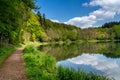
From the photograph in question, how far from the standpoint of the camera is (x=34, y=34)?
10312cm

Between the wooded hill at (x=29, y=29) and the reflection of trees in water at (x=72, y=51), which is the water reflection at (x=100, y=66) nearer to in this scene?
the reflection of trees in water at (x=72, y=51)

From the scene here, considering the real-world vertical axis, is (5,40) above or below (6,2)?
below

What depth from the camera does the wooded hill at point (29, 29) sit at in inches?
1112

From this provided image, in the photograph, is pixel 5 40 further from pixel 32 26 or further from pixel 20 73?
pixel 32 26

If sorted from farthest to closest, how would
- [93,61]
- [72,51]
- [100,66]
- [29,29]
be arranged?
[29,29], [72,51], [93,61], [100,66]

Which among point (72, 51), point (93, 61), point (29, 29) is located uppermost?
point (29, 29)

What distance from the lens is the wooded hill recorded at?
92.7ft

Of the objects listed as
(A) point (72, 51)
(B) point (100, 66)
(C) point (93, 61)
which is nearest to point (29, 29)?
(A) point (72, 51)

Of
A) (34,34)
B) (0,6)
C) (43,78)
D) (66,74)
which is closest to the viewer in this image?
(43,78)

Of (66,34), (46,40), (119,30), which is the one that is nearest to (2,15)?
(46,40)

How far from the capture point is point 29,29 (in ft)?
336

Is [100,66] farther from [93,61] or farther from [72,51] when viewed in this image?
[72,51]

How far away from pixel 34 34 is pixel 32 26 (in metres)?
3.97

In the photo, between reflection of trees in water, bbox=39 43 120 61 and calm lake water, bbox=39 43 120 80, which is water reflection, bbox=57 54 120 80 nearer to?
calm lake water, bbox=39 43 120 80
